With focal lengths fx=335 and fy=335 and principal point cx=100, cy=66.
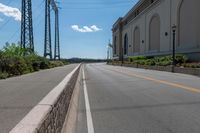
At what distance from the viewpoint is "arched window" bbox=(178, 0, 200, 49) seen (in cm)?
4883

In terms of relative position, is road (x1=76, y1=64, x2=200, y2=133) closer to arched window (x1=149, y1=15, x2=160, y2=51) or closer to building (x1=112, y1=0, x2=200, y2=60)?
building (x1=112, y1=0, x2=200, y2=60)

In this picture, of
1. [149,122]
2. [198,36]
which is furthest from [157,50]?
[149,122]

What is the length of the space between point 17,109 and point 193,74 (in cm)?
2649

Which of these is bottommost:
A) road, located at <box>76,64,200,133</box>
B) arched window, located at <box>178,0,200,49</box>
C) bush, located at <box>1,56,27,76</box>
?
road, located at <box>76,64,200,133</box>

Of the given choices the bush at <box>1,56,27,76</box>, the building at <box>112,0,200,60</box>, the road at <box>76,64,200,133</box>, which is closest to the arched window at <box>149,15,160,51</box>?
the building at <box>112,0,200,60</box>

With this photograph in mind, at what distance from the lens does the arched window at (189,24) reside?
48.8 m

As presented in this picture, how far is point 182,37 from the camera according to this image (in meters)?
54.7

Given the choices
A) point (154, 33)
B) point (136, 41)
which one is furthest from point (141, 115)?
point (136, 41)

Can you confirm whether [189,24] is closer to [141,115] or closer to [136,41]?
[141,115]

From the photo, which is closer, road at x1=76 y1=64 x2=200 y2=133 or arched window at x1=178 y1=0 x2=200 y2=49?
road at x1=76 y1=64 x2=200 y2=133

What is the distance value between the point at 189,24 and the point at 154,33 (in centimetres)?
2394

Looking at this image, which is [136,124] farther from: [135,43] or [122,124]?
[135,43]

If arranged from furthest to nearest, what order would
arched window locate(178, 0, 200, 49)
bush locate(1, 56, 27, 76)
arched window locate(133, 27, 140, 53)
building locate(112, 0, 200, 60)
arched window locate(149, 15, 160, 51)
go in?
arched window locate(133, 27, 140, 53), arched window locate(149, 15, 160, 51), building locate(112, 0, 200, 60), arched window locate(178, 0, 200, 49), bush locate(1, 56, 27, 76)

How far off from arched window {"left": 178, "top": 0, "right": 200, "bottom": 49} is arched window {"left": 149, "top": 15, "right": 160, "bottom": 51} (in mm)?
15826
